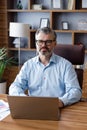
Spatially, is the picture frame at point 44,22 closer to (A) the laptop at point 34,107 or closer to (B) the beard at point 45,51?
(B) the beard at point 45,51

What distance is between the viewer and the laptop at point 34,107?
1.61 metres

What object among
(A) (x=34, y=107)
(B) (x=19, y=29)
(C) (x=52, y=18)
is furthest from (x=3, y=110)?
(C) (x=52, y=18)

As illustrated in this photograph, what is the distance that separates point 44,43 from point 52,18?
2.26m

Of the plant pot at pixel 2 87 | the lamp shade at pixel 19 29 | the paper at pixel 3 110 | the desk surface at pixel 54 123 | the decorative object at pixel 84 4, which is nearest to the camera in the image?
the desk surface at pixel 54 123

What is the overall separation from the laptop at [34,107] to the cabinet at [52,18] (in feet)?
9.48

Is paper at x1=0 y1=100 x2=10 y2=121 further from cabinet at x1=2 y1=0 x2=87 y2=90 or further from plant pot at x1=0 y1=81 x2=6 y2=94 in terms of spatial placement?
cabinet at x1=2 y1=0 x2=87 y2=90

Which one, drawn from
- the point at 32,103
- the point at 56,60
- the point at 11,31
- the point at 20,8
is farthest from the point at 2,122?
the point at 20,8

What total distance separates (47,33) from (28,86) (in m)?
0.51

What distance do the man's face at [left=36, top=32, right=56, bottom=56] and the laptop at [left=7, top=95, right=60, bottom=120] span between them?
31.6 inches

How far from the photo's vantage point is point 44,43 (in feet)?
7.70

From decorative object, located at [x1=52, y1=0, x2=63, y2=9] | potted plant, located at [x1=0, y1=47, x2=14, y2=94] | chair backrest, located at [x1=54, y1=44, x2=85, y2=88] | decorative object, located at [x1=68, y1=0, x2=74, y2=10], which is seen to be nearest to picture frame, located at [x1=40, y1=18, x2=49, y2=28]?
decorative object, located at [x1=52, y1=0, x2=63, y2=9]

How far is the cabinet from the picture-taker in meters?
4.47

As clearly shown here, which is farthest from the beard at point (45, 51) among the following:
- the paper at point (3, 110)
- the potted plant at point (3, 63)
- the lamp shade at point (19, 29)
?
the potted plant at point (3, 63)

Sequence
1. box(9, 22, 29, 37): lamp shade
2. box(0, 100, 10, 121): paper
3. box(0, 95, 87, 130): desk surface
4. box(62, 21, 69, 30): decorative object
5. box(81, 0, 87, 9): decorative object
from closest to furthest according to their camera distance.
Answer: box(0, 95, 87, 130): desk surface → box(0, 100, 10, 121): paper → box(9, 22, 29, 37): lamp shade → box(81, 0, 87, 9): decorative object → box(62, 21, 69, 30): decorative object
